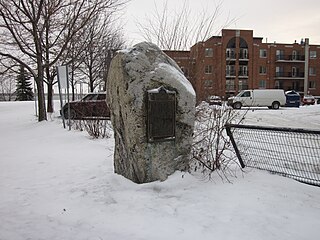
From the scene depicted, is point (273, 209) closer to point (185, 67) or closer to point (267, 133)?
point (267, 133)

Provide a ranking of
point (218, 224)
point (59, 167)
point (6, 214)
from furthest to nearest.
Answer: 1. point (59, 167)
2. point (6, 214)
3. point (218, 224)

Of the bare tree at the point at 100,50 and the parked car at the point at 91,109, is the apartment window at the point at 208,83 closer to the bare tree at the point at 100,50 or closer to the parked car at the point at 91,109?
the parked car at the point at 91,109

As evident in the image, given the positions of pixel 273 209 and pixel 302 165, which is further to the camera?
pixel 302 165

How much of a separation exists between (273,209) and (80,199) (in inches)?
93.7

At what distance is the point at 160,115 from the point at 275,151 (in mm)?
1939

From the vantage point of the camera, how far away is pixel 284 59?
4638 centimetres

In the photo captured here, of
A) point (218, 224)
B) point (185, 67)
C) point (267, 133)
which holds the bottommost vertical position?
point (218, 224)

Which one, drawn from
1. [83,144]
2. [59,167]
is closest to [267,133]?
[59,167]

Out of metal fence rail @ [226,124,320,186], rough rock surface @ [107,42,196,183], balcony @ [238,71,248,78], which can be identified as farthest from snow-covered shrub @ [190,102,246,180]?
balcony @ [238,71,248,78]

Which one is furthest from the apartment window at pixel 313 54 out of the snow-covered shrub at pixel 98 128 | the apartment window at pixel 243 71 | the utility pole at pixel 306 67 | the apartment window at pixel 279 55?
the snow-covered shrub at pixel 98 128

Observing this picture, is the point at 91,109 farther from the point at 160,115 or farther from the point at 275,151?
the point at 275,151

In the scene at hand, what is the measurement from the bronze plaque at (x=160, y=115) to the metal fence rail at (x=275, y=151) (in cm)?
101

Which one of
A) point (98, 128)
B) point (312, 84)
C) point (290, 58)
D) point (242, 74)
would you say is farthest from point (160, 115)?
point (312, 84)

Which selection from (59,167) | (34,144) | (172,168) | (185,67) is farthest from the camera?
(185,67)
